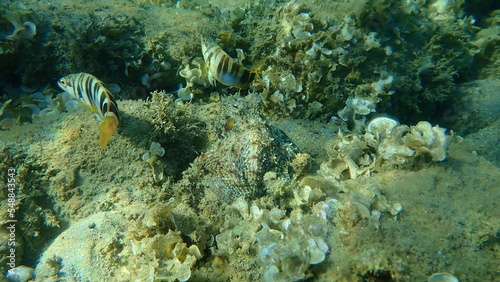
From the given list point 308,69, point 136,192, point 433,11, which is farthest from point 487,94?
point 136,192

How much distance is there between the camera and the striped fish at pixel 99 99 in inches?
88.7

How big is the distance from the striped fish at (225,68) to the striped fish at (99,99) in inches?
53.1

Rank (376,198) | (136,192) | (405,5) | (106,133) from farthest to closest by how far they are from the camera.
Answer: (405,5) < (136,192) < (106,133) < (376,198)

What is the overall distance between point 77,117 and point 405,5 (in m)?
5.53

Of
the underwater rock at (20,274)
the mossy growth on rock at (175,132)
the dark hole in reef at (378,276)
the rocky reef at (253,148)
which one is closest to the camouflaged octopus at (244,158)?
the rocky reef at (253,148)

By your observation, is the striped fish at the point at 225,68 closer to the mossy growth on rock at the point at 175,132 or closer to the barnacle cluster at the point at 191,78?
the barnacle cluster at the point at 191,78

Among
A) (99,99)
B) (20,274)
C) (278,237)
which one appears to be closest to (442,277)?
(278,237)

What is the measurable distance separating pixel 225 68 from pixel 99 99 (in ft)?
4.99

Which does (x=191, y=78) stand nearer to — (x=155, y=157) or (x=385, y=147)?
(x=155, y=157)

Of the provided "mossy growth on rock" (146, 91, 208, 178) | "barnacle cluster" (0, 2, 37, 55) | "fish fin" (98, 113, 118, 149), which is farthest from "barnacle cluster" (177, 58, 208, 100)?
"barnacle cluster" (0, 2, 37, 55)

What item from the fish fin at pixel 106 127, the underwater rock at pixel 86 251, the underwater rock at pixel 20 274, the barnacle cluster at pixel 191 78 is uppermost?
the fish fin at pixel 106 127

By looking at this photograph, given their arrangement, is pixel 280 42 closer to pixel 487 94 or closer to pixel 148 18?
pixel 148 18

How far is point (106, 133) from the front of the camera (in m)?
2.26

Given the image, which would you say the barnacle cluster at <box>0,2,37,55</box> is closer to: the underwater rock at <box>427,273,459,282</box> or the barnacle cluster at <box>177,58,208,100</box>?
the barnacle cluster at <box>177,58,208,100</box>
